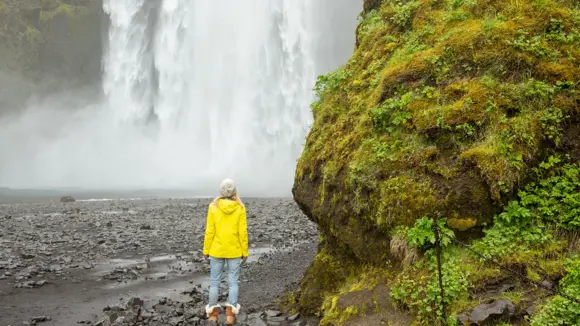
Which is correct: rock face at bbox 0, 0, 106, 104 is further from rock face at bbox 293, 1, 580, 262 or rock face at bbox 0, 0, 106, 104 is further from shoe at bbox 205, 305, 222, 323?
rock face at bbox 293, 1, 580, 262

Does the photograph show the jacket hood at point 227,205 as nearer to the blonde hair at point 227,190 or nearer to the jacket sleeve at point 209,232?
the blonde hair at point 227,190

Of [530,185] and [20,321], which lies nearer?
[530,185]

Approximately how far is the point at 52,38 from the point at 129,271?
290 feet

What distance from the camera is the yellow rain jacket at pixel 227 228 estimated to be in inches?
296

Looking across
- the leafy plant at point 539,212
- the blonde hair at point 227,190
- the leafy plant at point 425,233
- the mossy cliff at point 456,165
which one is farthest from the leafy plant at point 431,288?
the blonde hair at point 227,190

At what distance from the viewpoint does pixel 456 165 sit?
6.27 m

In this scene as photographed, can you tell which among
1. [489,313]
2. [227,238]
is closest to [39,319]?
[227,238]

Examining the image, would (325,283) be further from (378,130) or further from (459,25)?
(459,25)

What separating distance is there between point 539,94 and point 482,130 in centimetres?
100

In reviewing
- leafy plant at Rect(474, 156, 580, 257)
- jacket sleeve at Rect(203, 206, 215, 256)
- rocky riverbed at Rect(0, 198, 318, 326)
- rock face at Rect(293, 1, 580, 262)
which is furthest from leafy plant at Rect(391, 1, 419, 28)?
rocky riverbed at Rect(0, 198, 318, 326)

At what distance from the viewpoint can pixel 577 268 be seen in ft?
16.5

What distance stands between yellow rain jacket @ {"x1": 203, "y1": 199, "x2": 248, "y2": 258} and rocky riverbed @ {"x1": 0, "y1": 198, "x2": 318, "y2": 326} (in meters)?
1.52

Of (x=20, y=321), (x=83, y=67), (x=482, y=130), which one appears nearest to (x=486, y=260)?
(x=482, y=130)

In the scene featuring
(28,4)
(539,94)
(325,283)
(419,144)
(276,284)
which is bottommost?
(276,284)
